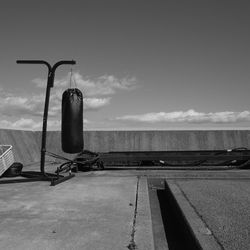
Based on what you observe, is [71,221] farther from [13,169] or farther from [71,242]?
[13,169]

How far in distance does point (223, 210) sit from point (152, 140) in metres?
11.5

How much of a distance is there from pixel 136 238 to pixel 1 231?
1449 millimetres

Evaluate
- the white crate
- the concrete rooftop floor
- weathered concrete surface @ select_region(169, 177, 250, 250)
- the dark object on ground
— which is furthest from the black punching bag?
weathered concrete surface @ select_region(169, 177, 250, 250)

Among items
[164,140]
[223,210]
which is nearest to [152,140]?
[164,140]

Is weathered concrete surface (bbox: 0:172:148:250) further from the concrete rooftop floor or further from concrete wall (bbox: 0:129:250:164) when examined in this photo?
concrete wall (bbox: 0:129:250:164)

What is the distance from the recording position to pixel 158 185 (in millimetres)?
7934

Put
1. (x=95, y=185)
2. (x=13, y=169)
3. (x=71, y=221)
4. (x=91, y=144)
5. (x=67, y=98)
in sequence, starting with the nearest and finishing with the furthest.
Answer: (x=71, y=221)
(x=95, y=185)
(x=67, y=98)
(x=13, y=169)
(x=91, y=144)

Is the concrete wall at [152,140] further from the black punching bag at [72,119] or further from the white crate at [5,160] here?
the black punching bag at [72,119]

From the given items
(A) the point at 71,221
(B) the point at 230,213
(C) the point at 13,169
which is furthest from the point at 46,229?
(C) the point at 13,169

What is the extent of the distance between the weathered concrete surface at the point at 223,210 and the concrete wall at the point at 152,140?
29.6ft

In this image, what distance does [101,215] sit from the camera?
4156 mm

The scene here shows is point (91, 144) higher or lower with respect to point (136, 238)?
higher

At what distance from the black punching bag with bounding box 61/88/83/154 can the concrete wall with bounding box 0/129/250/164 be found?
7902 millimetres

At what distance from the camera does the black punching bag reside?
760 centimetres
